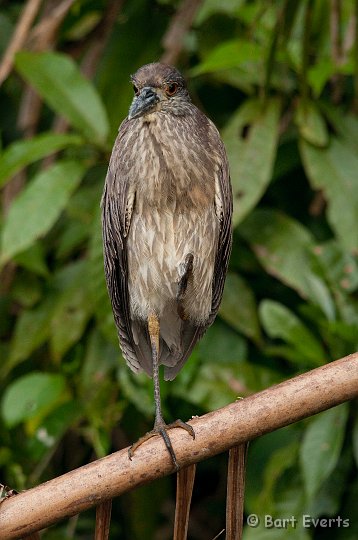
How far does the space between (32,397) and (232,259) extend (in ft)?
2.98

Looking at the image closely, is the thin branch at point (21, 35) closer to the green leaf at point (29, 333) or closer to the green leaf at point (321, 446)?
the green leaf at point (29, 333)

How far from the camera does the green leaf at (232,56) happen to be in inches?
130

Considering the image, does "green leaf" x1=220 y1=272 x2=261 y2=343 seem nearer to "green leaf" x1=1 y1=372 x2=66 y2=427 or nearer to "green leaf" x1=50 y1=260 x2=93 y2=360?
"green leaf" x1=50 y1=260 x2=93 y2=360

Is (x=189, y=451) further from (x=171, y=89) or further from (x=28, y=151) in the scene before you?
(x=28, y=151)

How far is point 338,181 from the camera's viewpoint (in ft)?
11.4

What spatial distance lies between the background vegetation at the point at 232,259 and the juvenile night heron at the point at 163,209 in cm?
43

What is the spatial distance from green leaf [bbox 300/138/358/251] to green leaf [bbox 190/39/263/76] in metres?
0.38

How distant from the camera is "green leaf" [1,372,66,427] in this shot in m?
3.34

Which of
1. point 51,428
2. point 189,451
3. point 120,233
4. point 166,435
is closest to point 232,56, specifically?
point 120,233

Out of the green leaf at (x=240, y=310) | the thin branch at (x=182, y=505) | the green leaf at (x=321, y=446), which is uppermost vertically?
the thin branch at (x=182, y=505)

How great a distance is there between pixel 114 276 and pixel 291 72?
4.31ft

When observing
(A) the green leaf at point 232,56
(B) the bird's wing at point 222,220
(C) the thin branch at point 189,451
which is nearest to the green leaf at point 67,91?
(A) the green leaf at point 232,56

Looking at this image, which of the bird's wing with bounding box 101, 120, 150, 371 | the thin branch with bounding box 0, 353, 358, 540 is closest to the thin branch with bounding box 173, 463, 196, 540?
the thin branch with bounding box 0, 353, 358, 540

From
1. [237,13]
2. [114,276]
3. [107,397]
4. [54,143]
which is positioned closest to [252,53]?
[237,13]
